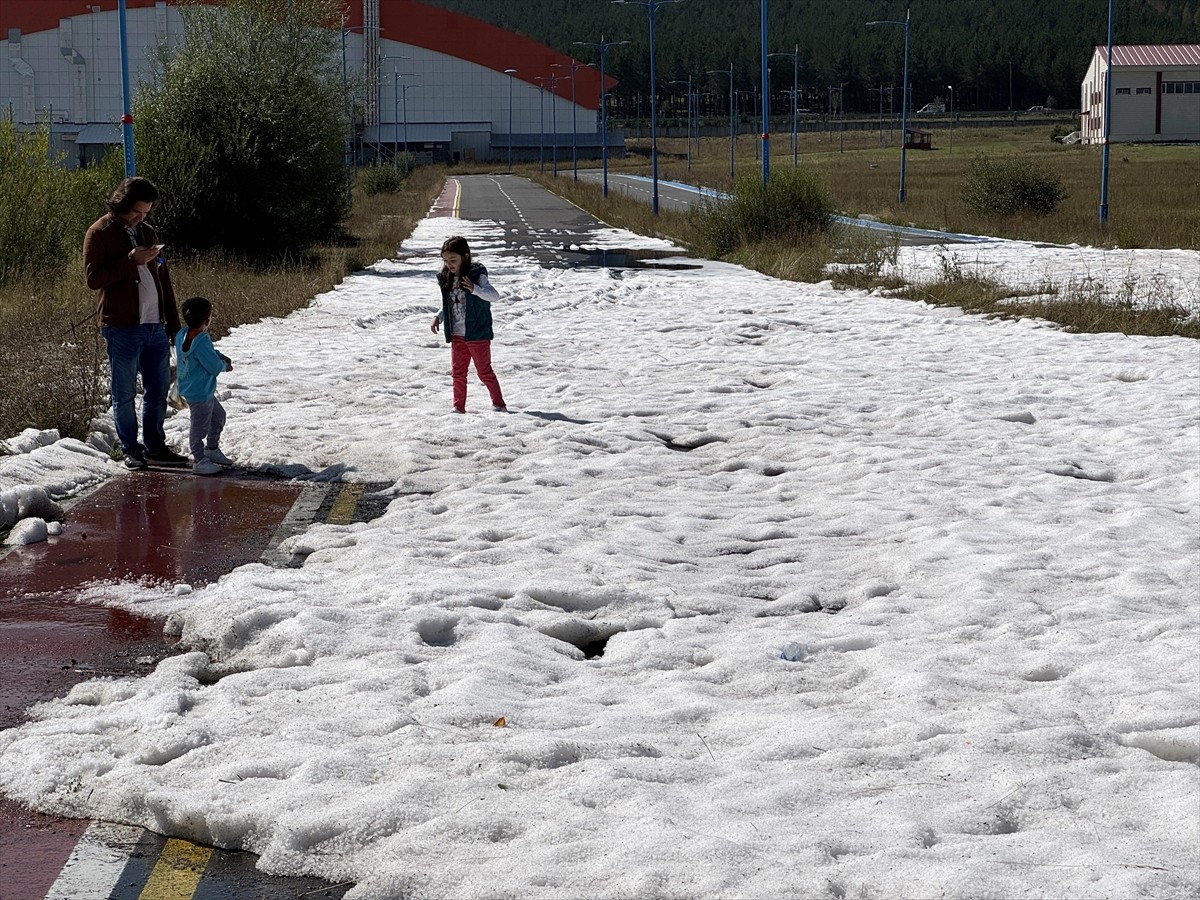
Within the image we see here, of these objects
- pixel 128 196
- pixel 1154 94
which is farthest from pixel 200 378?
pixel 1154 94

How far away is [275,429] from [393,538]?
3.51 m

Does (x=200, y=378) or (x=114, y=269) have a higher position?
(x=114, y=269)

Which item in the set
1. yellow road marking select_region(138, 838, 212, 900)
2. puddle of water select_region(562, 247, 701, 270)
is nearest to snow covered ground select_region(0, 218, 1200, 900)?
yellow road marking select_region(138, 838, 212, 900)

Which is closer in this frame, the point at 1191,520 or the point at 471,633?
the point at 471,633

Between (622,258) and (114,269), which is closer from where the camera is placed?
(114,269)

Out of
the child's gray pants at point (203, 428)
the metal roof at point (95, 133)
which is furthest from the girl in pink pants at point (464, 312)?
the metal roof at point (95, 133)

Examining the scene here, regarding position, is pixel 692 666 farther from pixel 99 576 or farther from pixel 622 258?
pixel 622 258

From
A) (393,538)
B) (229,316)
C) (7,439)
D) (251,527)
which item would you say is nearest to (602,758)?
(393,538)

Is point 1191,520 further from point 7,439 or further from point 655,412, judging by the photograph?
point 7,439

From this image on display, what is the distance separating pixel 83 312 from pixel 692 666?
12.2 m

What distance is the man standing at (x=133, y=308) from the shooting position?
9.29 m

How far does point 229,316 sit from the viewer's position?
1825 cm

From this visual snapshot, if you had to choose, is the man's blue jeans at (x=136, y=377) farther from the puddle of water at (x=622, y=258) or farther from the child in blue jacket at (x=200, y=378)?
the puddle of water at (x=622, y=258)

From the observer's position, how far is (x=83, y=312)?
16203 millimetres
